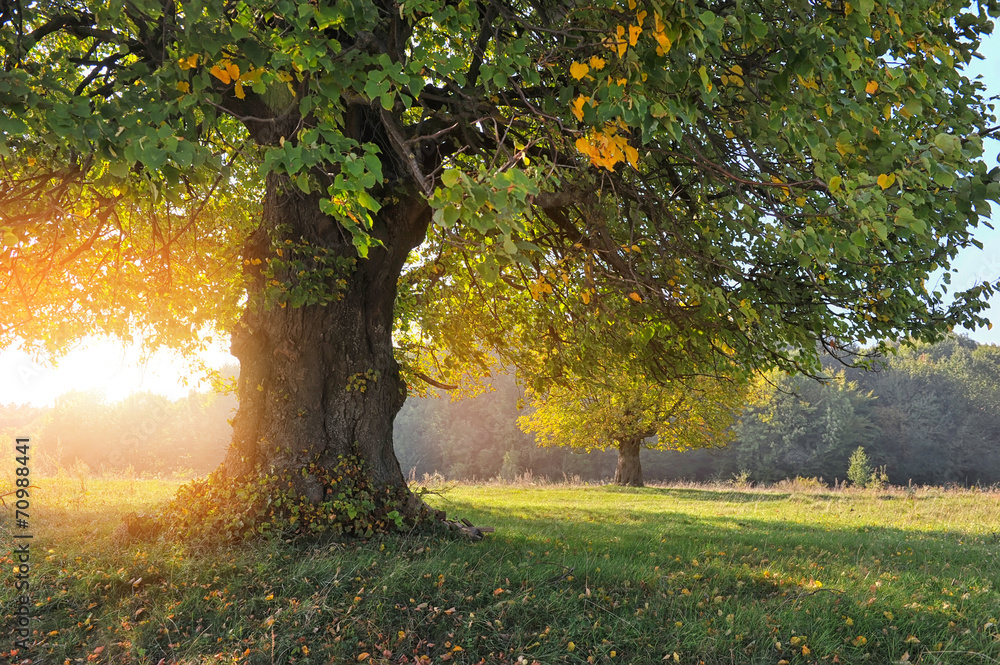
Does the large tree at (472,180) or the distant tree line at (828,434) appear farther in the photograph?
the distant tree line at (828,434)

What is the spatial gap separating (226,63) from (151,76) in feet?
1.71

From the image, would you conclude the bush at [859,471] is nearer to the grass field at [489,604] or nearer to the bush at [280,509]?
→ the grass field at [489,604]

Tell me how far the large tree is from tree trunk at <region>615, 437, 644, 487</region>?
53.0 ft

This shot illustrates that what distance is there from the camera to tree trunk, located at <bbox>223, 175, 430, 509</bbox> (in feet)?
23.5

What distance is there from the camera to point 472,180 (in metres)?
3.27

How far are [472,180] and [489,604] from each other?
373 centimetres

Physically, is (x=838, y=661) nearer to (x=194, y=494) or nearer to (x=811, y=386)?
(x=194, y=494)

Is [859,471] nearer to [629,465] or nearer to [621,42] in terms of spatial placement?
[629,465]

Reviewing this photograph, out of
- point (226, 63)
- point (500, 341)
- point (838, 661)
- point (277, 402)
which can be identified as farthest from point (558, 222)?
point (838, 661)

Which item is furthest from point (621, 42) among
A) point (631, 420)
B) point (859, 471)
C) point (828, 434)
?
point (828, 434)

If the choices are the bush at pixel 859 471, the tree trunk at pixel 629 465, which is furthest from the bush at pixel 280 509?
the bush at pixel 859 471

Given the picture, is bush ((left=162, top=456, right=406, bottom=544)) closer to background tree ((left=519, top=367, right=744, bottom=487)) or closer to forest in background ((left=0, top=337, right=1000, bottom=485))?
background tree ((left=519, top=367, right=744, bottom=487))

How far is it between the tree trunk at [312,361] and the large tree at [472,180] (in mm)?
36

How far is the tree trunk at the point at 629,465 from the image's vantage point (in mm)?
26484
